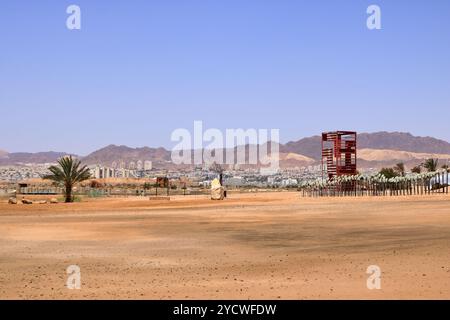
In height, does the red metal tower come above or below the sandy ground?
above

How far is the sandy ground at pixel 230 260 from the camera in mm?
9320

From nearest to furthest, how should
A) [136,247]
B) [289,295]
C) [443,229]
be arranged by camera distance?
[289,295] → [136,247] → [443,229]

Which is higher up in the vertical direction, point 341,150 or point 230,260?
point 341,150

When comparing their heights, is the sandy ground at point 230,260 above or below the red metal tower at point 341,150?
below

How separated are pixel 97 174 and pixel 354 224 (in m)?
146

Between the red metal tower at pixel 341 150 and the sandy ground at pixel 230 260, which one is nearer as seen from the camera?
the sandy ground at pixel 230 260

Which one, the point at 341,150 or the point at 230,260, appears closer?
the point at 230,260

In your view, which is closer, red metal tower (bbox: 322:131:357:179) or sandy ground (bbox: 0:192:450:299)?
sandy ground (bbox: 0:192:450:299)

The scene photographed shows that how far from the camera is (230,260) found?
12844mm

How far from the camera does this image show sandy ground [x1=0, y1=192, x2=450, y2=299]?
9.32 m
